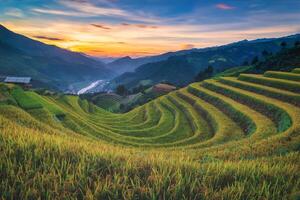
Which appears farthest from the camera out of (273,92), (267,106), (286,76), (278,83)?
(286,76)

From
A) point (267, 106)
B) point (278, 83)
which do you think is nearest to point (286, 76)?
point (278, 83)

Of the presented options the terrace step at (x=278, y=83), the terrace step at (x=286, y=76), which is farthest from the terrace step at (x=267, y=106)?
the terrace step at (x=286, y=76)

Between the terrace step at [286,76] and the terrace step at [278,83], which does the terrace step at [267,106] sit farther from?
the terrace step at [286,76]

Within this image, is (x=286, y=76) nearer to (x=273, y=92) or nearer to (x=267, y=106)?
(x=273, y=92)

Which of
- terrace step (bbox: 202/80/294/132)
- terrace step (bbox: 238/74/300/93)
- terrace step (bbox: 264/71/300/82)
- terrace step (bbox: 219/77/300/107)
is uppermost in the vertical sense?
terrace step (bbox: 264/71/300/82)

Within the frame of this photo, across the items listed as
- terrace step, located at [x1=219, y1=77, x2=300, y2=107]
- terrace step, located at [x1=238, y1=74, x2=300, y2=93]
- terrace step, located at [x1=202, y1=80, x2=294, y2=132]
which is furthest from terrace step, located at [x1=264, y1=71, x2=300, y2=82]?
terrace step, located at [x1=202, y1=80, x2=294, y2=132]

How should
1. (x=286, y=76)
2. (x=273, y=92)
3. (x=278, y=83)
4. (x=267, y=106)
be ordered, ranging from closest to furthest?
(x=267, y=106), (x=273, y=92), (x=278, y=83), (x=286, y=76)

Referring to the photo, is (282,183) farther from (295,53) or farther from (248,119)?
(295,53)

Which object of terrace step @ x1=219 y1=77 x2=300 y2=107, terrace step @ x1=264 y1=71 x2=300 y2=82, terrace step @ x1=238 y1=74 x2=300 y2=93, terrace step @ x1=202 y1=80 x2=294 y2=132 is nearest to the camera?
terrace step @ x1=202 y1=80 x2=294 y2=132

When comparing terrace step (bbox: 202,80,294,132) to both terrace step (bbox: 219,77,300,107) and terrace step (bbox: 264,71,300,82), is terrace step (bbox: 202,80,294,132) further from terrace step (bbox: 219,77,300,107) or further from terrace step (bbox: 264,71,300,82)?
terrace step (bbox: 264,71,300,82)

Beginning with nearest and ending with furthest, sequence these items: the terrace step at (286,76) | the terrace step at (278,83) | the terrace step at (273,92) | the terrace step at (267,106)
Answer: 1. the terrace step at (267,106)
2. the terrace step at (273,92)
3. the terrace step at (278,83)
4. the terrace step at (286,76)

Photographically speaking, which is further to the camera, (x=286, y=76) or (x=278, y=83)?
(x=286, y=76)

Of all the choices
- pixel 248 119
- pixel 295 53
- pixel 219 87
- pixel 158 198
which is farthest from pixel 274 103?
pixel 295 53

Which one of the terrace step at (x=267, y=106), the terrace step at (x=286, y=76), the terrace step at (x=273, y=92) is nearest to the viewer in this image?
the terrace step at (x=267, y=106)
